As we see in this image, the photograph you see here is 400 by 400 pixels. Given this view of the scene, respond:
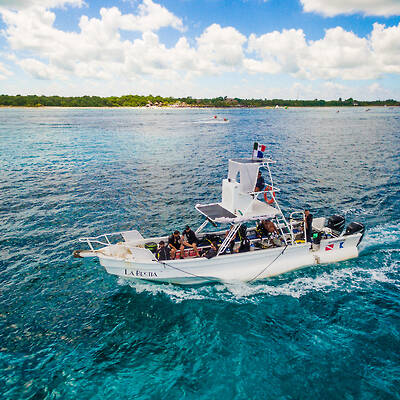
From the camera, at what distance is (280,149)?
176 feet

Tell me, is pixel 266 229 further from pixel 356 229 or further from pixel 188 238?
pixel 356 229

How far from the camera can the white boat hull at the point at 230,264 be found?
13453 mm

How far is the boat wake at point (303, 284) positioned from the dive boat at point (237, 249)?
418 mm

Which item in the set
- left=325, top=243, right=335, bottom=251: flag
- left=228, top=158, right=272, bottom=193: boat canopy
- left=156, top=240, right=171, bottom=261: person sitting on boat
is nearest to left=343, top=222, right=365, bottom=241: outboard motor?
left=325, top=243, right=335, bottom=251: flag

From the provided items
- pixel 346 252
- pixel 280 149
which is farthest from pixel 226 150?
pixel 346 252

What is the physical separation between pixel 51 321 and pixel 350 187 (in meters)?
28.9

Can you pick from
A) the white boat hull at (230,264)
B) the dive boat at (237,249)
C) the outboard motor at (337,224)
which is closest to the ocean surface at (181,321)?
the white boat hull at (230,264)

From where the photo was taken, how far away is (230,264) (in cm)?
1420

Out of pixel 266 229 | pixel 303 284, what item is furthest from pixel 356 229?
pixel 266 229

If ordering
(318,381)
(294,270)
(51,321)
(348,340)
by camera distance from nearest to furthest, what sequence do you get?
(318,381), (348,340), (51,321), (294,270)

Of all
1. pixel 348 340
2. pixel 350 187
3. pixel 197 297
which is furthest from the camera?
pixel 350 187

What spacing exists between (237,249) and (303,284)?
12.1ft

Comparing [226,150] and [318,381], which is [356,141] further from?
[318,381]

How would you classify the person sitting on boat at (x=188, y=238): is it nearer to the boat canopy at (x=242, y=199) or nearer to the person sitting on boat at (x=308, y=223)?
the boat canopy at (x=242, y=199)
